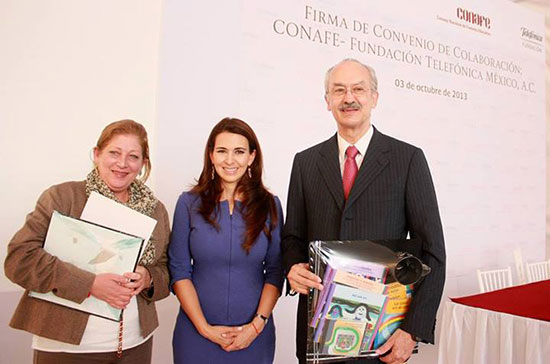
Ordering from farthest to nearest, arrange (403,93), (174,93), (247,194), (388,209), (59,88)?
(403,93) < (174,93) < (59,88) < (247,194) < (388,209)

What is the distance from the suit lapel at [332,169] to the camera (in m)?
1.57

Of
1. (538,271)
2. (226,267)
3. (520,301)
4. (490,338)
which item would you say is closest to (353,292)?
(226,267)

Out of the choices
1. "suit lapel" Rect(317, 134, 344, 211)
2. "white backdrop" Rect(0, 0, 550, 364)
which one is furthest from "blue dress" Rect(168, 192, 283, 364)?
"white backdrop" Rect(0, 0, 550, 364)

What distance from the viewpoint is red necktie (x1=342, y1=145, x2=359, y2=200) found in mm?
1595

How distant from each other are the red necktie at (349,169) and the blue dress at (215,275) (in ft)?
1.44

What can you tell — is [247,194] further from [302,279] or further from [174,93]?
[174,93]

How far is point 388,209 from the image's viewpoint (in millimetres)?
1523

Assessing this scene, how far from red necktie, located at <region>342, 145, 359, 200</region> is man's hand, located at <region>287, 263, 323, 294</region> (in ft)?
0.96

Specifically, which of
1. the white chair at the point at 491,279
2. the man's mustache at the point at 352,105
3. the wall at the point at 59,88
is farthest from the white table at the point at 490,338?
the wall at the point at 59,88

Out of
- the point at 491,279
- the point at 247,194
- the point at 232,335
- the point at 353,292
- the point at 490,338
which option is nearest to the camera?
the point at 353,292

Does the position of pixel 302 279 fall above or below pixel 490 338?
above

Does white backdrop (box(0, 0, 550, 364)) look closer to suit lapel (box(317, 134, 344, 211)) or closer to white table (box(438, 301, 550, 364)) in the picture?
white table (box(438, 301, 550, 364))

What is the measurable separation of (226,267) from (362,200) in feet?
2.01

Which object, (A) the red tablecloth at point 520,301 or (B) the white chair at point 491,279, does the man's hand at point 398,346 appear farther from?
(B) the white chair at point 491,279
